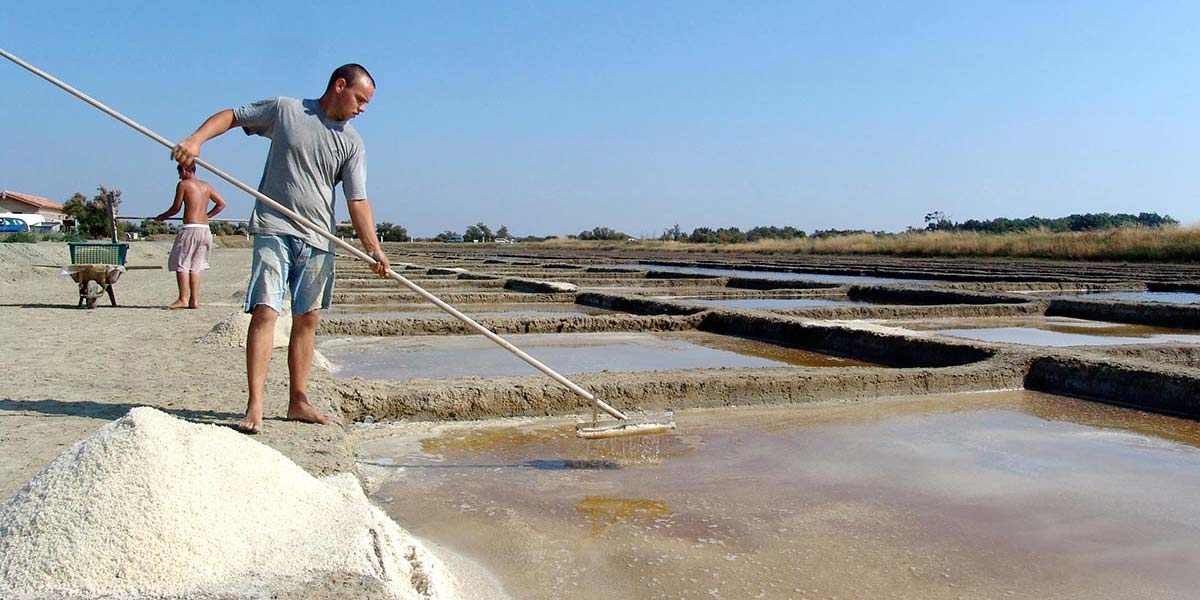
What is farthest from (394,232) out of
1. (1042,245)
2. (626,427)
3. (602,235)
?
(626,427)

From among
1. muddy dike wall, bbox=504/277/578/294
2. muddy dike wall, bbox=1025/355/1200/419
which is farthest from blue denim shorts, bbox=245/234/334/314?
muddy dike wall, bbox=504/277/578/294

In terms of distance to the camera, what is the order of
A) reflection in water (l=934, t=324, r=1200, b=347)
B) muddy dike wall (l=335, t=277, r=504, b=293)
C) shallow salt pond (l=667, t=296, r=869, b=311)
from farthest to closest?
muddy dike wall (l=335, t=277, r=504, b=293)
shallow salt pond (l=667, t=296, r=869, b=311)
reflection in water (l=934, t=324, r=1200, b=347)

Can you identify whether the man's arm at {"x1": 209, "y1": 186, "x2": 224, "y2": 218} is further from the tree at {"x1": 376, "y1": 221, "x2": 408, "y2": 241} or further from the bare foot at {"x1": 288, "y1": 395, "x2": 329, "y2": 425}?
the tree at {"x1": 376, "y1": 221, "x2": 408, "y2": 241}

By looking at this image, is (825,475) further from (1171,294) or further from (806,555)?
(1171,294)

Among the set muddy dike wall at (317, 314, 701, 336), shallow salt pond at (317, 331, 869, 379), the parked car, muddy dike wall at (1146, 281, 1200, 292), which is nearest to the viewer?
shallow salt pond at (317, 331, 869, 379)

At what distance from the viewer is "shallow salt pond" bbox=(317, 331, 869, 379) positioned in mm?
5684

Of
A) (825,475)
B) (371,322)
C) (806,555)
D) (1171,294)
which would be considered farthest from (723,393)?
(1171,294)

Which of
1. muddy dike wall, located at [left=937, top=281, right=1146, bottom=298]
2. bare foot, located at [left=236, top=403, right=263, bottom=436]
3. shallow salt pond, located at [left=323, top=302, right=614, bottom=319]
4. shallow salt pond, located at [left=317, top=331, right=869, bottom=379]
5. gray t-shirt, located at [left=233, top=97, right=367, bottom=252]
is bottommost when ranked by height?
shallow salt pond, located at [left=317, top=331, right=869, bottom=379]

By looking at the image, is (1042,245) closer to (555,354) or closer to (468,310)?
(468,310)

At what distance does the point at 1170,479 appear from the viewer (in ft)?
10.5

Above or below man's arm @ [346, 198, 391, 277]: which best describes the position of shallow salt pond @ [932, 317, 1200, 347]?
below

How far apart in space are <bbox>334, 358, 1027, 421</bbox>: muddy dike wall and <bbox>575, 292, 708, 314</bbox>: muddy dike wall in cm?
392

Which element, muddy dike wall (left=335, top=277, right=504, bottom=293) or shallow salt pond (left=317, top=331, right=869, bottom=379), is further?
muddy dike wall (left=335, top=277, right=504, bottom=293)

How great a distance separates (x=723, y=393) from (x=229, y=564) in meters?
3.03
